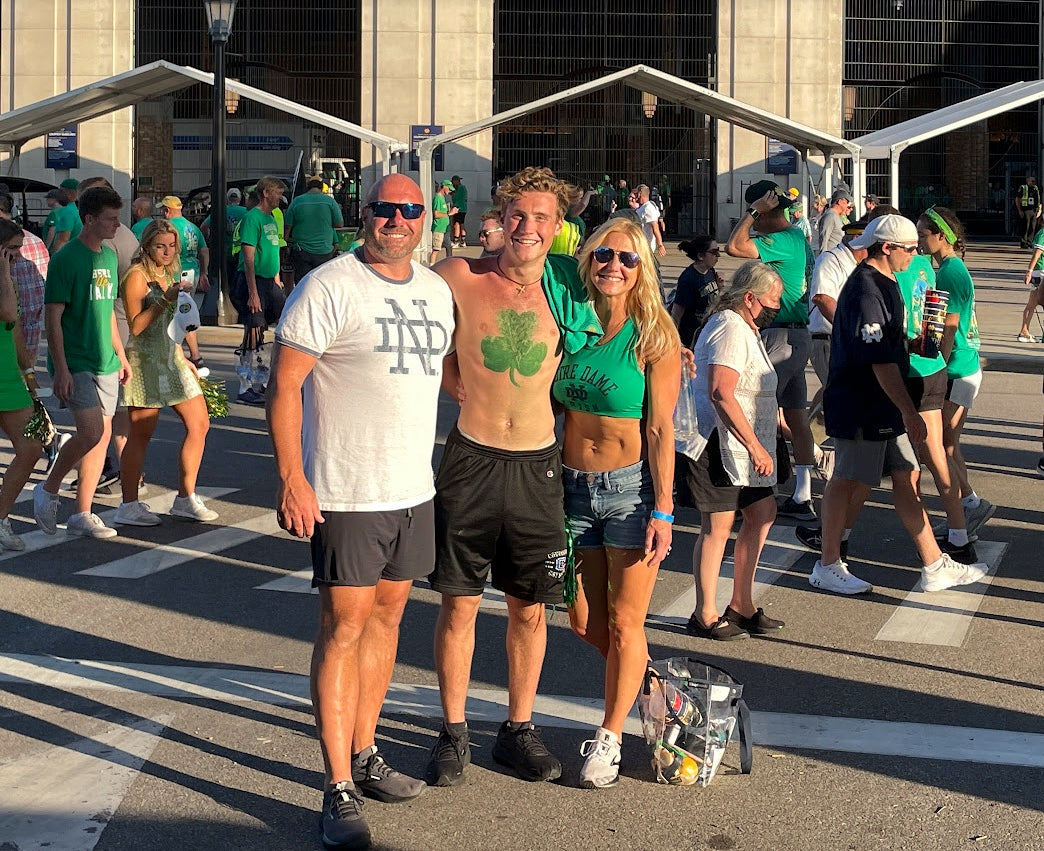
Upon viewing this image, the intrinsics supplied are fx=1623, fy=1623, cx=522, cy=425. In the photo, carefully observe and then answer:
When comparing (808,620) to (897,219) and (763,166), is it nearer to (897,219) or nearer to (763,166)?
(897,219)

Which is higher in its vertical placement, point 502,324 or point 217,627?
point 502,324

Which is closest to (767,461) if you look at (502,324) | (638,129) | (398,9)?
(502,324)

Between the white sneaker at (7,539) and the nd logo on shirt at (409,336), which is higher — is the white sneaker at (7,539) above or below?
below

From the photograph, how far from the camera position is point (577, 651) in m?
7.45

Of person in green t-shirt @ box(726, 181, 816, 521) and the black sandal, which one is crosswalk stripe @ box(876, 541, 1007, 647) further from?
person in green t-shirt @ box(726, 181, 816, 521)

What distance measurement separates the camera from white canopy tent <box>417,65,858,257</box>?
26.0 meters

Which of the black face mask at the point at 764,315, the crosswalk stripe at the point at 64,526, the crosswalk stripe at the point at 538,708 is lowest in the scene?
the crosswalk stripe at the point at 538,708

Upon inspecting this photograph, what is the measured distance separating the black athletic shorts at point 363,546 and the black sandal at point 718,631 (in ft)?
8.83

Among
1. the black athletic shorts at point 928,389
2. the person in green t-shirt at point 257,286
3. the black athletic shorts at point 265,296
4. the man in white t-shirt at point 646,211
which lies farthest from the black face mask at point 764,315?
the man in white t-shirt at point 646,211

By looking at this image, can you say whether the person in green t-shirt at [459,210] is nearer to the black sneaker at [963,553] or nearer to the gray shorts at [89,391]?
the gray shorts at [89,391]

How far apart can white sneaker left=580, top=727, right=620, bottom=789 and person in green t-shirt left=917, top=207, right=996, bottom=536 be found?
16.2ft

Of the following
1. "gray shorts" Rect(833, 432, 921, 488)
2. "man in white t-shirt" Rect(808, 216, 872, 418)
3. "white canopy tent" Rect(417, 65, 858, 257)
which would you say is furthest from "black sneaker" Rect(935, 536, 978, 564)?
"white canopy tent" Rect(417, 65, 858, 257)

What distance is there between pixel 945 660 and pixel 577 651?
5.49 feet

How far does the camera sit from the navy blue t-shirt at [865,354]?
27.1 ft
